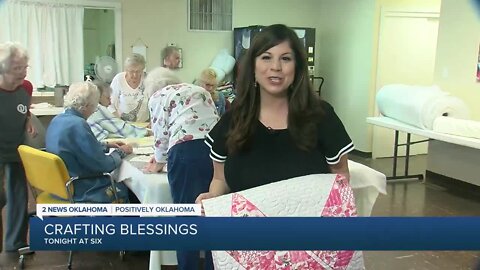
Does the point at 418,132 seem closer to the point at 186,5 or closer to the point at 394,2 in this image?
the point at 394,2

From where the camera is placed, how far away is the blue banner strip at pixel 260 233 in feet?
2.36

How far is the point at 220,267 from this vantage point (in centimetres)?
99

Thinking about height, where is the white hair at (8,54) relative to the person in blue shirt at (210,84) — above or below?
above

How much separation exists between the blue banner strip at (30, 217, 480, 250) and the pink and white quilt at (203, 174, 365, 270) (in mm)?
219

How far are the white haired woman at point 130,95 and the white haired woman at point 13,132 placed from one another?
0.78 meters

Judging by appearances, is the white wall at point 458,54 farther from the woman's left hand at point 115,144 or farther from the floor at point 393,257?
the woman's left hand at point 115,144

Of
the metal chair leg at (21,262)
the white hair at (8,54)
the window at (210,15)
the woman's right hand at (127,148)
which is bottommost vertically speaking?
the metal chair leg at (21,262)

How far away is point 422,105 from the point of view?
365 cm

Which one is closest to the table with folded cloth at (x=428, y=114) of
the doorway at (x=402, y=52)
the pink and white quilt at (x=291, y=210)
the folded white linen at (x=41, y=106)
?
the doorway at (x=402, y=52)

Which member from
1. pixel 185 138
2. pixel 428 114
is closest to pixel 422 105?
pixel 428 114

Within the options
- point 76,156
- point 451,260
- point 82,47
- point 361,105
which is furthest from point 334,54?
point 76,156

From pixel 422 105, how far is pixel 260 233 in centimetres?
327

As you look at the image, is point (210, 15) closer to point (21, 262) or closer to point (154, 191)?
point (21, 262)

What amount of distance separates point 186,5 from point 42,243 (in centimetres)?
482
